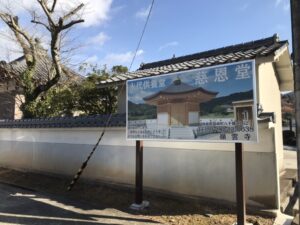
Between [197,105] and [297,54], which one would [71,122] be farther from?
[297,54]

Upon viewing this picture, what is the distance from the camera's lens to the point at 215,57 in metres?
11.0

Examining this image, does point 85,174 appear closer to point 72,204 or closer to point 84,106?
point 72,204

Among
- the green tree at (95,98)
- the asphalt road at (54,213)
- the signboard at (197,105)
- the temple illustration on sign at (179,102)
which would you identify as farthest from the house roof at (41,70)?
the temple illustration on sign at (179,102)

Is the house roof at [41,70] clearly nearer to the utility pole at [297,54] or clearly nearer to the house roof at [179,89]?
the house roof at [179,89]

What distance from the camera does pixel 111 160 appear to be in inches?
408

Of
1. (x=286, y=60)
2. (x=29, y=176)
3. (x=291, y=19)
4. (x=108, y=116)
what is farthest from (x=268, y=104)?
(x=29, y=176)

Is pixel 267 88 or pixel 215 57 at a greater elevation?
pixel 215 57

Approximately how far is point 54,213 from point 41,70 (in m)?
14.0

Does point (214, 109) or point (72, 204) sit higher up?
point (214, 109)

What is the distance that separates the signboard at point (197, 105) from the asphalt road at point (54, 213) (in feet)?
6.52

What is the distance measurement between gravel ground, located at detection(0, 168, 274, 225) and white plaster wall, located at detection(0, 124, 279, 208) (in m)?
0.31

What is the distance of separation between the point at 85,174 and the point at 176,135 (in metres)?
5.14

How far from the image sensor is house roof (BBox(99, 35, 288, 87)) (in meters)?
8.23

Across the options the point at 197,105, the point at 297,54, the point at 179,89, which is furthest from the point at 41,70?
the point at 297,54
